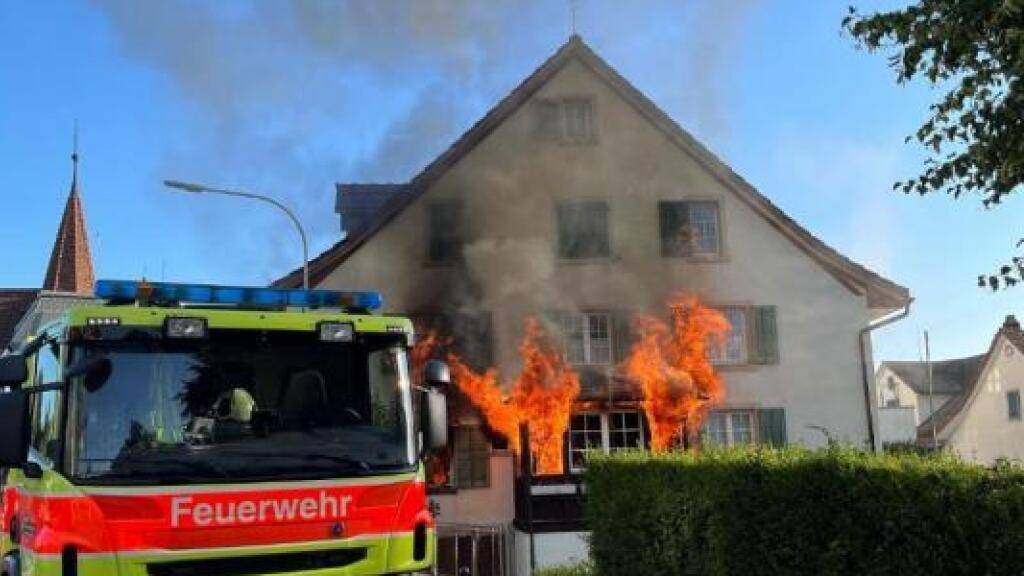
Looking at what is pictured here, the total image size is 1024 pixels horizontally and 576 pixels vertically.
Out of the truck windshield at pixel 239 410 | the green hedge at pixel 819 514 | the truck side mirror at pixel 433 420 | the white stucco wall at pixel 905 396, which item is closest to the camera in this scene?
the truck windshield at pixel 239 410

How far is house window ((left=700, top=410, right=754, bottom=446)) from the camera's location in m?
23.8

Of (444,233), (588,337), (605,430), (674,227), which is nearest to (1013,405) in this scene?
(674,227)

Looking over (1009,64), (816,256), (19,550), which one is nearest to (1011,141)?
(1009,64)

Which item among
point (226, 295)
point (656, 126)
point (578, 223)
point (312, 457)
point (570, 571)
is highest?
point (656, 126)

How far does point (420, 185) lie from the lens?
22.9 m

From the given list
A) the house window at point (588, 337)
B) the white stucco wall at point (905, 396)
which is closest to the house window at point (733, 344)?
the house window at point (588, 337)

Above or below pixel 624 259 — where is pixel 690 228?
→ above

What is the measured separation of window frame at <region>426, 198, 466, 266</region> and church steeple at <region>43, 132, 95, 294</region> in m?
28.9

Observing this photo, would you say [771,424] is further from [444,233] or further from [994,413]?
[994,413]

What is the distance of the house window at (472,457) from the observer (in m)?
22.1

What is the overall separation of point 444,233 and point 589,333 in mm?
4368

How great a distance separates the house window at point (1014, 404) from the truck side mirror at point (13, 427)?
44.9 m

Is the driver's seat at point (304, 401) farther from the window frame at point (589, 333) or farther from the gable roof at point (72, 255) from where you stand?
the gable roof at point (72, 255)

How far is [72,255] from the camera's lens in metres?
48.2
